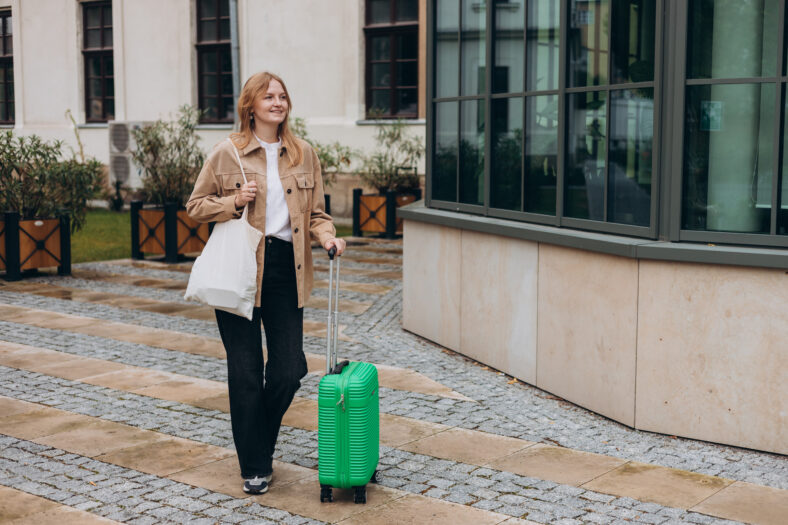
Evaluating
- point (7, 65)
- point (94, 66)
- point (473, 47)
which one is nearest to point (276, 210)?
point (473, 47)

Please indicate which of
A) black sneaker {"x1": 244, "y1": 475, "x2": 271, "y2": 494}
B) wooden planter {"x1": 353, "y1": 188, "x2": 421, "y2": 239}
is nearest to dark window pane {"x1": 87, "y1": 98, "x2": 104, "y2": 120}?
wooden planter {"x1": 353, "y1": 188, "x2": 421, "y2": 239}

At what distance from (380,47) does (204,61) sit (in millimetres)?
4992

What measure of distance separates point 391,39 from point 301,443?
14917mm

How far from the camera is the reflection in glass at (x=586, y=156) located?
6.38 meters

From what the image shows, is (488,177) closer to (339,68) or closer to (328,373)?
(328,373)

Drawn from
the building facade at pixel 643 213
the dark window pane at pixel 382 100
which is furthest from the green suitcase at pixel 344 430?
the dark window pane at pixel 382 100

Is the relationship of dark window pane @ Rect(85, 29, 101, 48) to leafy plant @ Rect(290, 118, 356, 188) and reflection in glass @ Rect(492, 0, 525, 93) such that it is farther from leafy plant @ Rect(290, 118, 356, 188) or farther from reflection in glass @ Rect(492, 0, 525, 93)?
reflection in glass @ Rect(492, 0, 525, 93)

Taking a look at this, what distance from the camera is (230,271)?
461 cm

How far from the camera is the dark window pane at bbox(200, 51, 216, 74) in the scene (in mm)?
22594

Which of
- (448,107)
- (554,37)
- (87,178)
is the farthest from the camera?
(87,178)

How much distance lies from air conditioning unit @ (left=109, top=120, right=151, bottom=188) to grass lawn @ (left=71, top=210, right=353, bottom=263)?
127 centimetres

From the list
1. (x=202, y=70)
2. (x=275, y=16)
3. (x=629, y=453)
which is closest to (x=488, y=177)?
(x=629, y=453)

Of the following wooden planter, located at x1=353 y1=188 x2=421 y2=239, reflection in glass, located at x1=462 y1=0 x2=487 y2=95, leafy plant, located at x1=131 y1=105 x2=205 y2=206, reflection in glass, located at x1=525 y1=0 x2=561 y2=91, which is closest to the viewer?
reflection in glass, located at x1=525 y1=0 x2=561 y2=91

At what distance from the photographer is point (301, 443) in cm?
562
